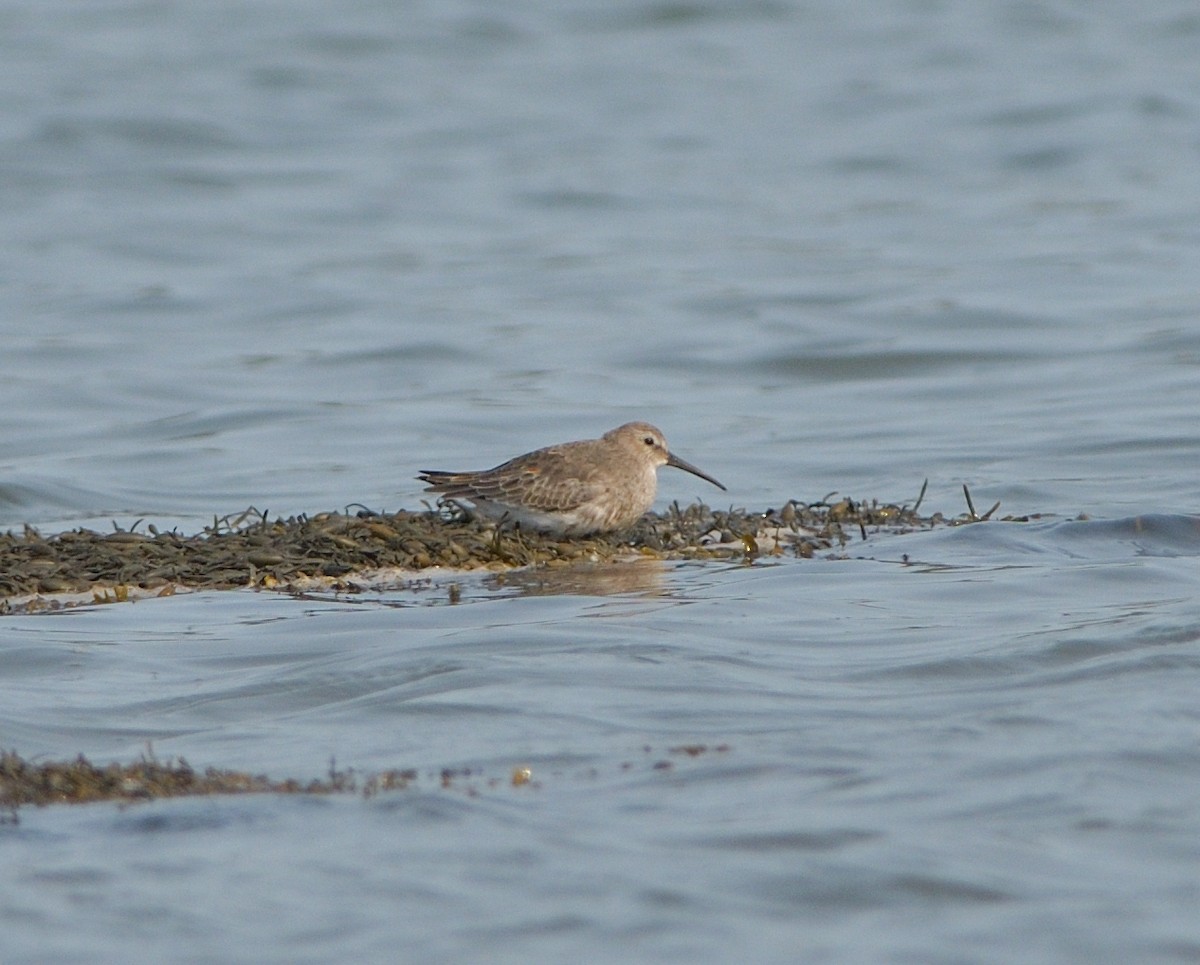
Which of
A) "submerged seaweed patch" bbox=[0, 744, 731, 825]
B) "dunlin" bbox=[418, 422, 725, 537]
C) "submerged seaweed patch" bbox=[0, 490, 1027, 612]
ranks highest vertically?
"dunlin" bbox=[418, 422, 725, 537]

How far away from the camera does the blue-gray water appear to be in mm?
4969

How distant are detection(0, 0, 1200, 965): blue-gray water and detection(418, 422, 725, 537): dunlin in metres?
0.42

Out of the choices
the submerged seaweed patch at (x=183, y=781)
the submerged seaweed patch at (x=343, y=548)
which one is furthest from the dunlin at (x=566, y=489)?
the submerged seaweed patch at (x=183, y=781)

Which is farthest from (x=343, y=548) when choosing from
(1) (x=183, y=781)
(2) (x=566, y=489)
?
(1) (x=183, y=781)

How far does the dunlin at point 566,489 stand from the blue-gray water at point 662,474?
42 cm

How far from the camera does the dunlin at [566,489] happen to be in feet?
30.3

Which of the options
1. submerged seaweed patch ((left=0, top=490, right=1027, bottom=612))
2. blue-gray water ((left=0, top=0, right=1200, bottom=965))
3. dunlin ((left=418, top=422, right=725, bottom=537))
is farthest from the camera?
dunlin ((left=418, top=422, right=725, bottom=537))

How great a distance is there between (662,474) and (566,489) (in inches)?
158

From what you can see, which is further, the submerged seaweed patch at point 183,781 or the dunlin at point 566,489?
the dunlin at point 566,489

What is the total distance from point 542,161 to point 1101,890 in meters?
24.8

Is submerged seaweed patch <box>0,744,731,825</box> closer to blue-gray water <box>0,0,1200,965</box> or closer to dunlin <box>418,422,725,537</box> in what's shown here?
blue-gray water <box>0,0,1200,965</box>

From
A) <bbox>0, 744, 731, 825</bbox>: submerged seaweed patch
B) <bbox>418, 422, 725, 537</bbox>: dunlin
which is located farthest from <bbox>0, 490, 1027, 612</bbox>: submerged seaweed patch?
<bbox>0, 744, 731, 825</bbox>: submerged seaweed patch

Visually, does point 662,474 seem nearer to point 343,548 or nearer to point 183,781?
point 343,548

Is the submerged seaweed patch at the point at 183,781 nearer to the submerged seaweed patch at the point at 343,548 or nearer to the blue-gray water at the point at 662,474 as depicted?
the blue-gray water at the point at 662,474
